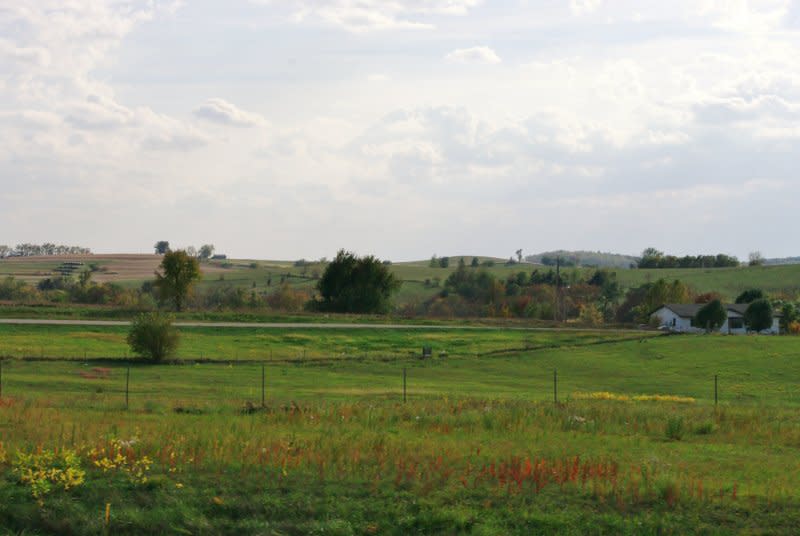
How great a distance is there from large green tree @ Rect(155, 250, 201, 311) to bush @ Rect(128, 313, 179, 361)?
4301 cm

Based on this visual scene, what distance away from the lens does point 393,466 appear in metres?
20.2

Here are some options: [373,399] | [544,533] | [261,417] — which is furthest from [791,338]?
[544,533]

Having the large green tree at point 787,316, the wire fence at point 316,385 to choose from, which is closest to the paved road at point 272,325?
the wire fence at point 316,385

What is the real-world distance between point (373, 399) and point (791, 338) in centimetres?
5528

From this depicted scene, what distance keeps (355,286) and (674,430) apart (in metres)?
92.3

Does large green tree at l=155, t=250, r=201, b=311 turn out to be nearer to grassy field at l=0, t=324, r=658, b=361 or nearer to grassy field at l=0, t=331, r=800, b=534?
grassy field at l=0, t=324, r=658, b=361

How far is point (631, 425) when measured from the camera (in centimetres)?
2838

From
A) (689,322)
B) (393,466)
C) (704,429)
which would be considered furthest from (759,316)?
(393,466)

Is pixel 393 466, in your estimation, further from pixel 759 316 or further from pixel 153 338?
pixel 759 316

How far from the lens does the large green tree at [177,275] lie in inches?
3954

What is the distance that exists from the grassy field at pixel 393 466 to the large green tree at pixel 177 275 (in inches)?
2537

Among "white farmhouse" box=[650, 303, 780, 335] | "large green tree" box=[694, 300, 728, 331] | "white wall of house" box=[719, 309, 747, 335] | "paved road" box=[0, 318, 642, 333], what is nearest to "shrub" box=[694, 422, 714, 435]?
"paved road" box=[0, 318, 642, 333]

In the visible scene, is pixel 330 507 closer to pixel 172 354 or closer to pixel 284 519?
pixel 284 519

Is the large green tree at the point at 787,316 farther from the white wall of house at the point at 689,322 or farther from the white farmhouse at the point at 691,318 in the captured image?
the white wall of house at the point at 689,322
